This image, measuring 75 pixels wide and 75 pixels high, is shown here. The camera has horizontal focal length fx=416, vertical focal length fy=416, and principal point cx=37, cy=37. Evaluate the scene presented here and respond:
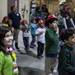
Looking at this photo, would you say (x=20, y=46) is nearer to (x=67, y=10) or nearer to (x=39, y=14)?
(x=67, y=10)

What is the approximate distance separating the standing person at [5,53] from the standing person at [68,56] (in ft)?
3.59

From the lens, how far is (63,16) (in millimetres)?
13578

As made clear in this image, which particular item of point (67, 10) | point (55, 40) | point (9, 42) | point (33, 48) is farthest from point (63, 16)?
point (9, 42)

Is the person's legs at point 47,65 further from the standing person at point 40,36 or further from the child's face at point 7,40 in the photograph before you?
the child's face at point 7,40

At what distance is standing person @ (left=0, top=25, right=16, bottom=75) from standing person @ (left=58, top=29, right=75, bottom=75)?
1095 millimetres

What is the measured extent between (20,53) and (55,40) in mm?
6078

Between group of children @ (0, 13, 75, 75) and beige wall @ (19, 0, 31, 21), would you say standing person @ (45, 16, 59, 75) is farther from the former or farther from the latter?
beige wall @ (19, 0, 31, 21)

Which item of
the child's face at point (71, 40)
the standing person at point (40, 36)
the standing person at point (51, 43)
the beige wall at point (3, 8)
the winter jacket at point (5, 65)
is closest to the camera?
the winter jacket at point (5, 65)

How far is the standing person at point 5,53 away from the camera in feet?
16.7

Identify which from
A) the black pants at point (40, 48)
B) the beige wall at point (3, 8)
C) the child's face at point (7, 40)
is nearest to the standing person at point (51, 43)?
the child's face at point (7, 40)

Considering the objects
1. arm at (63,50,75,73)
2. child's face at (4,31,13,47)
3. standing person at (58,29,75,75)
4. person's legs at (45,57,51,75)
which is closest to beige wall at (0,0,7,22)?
person's legs at (45,57,51,75)

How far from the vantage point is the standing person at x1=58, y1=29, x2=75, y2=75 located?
19.6 ft

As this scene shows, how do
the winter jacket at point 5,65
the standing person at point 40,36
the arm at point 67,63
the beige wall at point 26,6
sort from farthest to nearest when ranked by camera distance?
the beige wall at point 26,6, the standing person at point 40,36, the arm at point 67,63, the winter jacket at point 5,65

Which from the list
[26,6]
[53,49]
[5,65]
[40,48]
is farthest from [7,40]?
[26,6]
